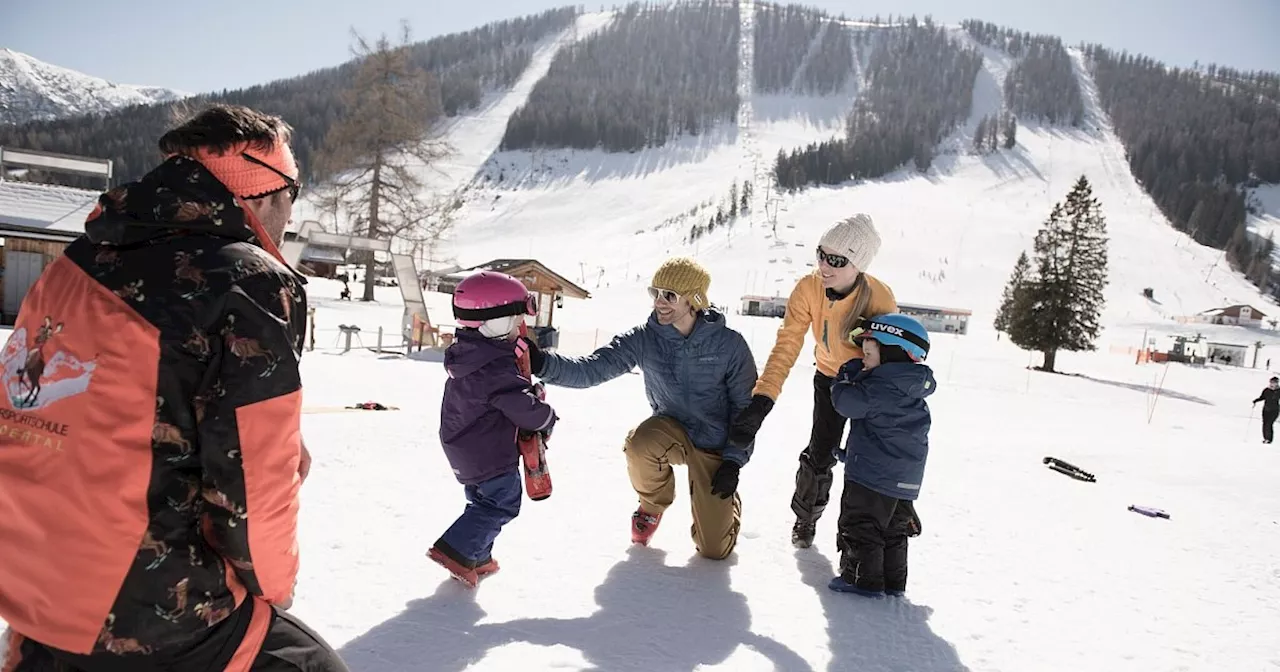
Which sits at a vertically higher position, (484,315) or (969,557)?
(484,315)

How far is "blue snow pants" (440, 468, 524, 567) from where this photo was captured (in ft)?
10.6

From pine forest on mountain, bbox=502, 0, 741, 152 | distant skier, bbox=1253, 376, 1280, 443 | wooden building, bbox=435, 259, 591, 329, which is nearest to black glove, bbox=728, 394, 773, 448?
distant skier, bbox=1253, 376, 1280, 443

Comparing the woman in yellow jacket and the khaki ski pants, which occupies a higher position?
the woman in yellow jacket

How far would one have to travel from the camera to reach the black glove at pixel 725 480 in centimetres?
373

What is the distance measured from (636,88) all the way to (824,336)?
163 meters

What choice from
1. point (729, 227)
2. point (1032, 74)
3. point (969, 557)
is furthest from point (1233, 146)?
point (969, 557)

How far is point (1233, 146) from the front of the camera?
128 metres

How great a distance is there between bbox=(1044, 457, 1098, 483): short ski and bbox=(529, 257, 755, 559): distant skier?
4.72 metres

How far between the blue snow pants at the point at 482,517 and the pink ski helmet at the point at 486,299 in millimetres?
738

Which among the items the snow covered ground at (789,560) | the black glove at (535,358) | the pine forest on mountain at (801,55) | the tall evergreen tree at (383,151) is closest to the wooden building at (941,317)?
the tall evergreen tree at (383,151)

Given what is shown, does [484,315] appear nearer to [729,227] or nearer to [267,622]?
[267,622]

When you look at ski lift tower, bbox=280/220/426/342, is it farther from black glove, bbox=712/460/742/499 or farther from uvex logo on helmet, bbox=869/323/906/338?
uvex logo on helmet, bbox=869/323/906/338

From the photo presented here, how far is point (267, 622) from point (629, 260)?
75.3 m

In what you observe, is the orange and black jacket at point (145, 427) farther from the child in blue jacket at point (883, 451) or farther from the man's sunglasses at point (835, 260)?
the man's sunglasses at point (835, 260)
